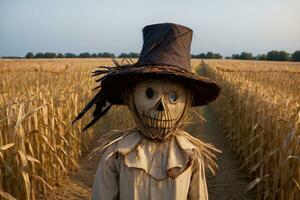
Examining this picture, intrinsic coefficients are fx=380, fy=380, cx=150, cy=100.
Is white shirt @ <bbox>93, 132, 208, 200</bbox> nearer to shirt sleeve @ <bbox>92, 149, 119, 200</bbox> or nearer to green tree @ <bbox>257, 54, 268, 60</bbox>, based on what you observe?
shirt sleeve @ <bbox>92, 149, 119, 200</bbox>

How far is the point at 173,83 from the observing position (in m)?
2.24

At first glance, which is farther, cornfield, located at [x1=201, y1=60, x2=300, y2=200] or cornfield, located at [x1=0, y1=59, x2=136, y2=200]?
cornfield, located at [x1=201, y1=60, x2=300, y2=200]

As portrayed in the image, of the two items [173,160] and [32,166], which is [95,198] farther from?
[32,166]

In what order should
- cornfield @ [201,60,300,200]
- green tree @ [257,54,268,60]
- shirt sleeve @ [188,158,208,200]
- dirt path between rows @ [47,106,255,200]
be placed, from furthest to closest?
1. green tree @ [257,54,268,60]
2. dirt path between rows @ [47,106,255,200]
3. cornfield @ [201,60,300,200]
4. shirt sleeve @ [188,158,208,200]

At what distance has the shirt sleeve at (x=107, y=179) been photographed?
2268 millimetres

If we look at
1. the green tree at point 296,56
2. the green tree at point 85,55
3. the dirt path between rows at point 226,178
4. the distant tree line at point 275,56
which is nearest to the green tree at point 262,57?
the distant tree line at point 275,56

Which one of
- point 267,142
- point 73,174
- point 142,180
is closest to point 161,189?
point 142,180

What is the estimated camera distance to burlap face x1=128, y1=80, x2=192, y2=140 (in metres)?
2.21

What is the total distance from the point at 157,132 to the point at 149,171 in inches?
9.1

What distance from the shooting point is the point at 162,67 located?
2.08 meters

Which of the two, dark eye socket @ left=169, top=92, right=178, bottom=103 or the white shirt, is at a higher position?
dark eye socket @ left=169, top=92, right=178, bottom=103

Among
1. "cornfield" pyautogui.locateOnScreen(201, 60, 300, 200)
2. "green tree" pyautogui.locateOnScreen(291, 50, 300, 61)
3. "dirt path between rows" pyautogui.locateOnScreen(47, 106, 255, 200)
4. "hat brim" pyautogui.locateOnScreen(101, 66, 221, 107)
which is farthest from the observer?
"green tree" pyautogui.locateOnScreen(291, 50, 300, 61)

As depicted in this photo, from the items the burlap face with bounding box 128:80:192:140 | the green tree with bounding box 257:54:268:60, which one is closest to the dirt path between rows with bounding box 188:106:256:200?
the burlap face with bounding box 128:80:192:140

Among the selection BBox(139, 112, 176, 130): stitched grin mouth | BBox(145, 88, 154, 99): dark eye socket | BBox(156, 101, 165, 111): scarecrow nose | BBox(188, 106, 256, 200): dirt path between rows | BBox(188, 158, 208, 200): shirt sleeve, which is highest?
BBox(145, 88, 154, 99): dark eye socket
